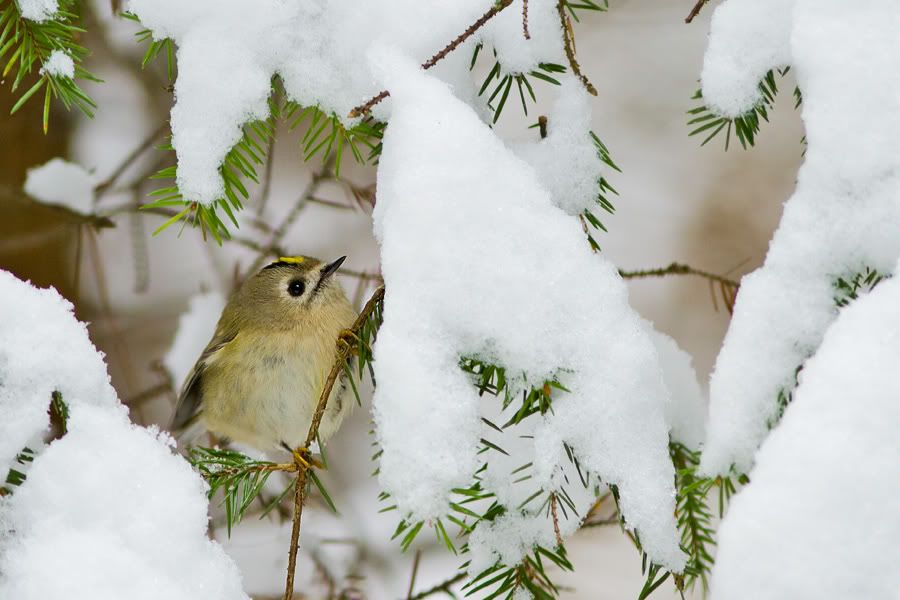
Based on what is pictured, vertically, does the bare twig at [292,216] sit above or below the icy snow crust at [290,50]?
below

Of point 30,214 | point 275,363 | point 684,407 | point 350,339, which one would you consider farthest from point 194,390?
point 684,407

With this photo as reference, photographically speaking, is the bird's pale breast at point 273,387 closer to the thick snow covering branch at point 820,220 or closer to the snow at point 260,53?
the snow at point 260,53

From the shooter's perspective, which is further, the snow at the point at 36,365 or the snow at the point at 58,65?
the snow at the point at 58,65

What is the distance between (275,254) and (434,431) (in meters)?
1.81

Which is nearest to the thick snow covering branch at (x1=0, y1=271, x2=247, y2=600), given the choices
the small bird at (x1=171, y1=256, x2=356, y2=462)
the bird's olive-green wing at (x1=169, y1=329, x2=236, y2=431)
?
the small bird at (x1=171, y1=256, x2=356, y2=462)

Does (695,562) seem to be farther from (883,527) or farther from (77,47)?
(77,47)

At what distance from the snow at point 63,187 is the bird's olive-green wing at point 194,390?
0.61 meters

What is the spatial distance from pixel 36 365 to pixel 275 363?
1134 millimetres

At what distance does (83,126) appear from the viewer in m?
3.05

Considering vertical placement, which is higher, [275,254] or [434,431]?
[434,431]

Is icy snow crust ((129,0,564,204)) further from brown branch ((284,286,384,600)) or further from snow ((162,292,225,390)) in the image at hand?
snow ((162,292,225,390))

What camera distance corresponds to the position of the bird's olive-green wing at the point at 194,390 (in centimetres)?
231

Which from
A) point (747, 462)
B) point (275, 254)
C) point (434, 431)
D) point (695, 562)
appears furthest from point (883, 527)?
point (275, 254)

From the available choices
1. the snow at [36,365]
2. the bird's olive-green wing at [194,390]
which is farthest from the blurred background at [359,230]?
the snow at [36,365]
